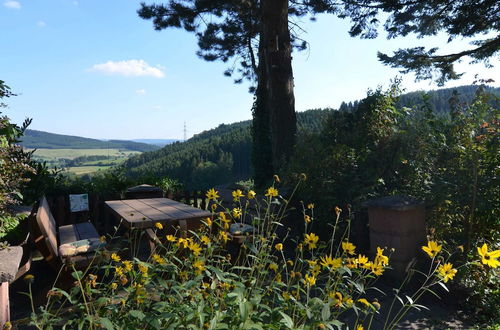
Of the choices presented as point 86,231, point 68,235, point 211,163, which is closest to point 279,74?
point 86,231

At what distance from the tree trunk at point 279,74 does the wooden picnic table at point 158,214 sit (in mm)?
3801

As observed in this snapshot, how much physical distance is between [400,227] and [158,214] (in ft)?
9.34

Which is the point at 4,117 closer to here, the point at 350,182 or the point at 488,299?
the point at 350,182

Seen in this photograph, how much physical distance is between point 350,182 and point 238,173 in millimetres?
76112

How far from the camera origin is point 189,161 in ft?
261

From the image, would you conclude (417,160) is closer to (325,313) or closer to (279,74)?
(325,313)

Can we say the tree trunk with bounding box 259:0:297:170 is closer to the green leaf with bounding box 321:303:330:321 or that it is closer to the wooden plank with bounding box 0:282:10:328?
the wooden plank with bounding box 0:282:10:328

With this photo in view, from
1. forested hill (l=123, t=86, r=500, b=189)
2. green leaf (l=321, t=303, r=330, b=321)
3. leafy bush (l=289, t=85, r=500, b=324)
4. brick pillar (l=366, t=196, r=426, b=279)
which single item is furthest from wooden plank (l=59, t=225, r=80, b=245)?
forested hill (l=123, t=86, r=500, b=189)

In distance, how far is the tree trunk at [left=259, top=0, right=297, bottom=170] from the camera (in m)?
8.45

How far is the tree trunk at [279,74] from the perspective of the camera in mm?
8453

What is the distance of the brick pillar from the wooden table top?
205 cm

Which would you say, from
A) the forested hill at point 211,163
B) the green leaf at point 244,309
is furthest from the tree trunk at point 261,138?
the forested hill at point 211,163

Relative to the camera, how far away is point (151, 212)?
4668 millimetres

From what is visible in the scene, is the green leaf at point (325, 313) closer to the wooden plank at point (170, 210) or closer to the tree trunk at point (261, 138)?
the wooden plank at point (170, 210)
